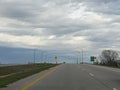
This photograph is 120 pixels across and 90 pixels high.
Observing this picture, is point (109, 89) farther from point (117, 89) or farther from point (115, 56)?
point (115, 56)

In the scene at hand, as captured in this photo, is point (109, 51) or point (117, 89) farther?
point (109, 51)

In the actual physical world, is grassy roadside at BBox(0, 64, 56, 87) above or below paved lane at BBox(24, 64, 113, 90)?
below

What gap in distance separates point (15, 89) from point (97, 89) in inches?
176

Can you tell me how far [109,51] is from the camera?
184 meters

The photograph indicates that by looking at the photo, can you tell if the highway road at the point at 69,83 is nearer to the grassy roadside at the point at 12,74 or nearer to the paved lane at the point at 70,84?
the paved lane at the point at 70,84

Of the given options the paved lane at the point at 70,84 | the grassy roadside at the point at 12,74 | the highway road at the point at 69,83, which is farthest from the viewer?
the grassy roadside at the point at 12,74

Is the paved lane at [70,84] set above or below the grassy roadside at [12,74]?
above

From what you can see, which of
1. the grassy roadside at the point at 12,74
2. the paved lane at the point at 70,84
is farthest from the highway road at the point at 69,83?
the grassy roadside at the point at 12,74

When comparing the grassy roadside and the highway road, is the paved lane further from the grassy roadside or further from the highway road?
the grassy roadside

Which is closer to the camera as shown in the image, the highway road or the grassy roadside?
the highway road

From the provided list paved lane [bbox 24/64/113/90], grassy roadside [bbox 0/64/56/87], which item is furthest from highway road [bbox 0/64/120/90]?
grassy roadside [bbox 0/64/56/87]

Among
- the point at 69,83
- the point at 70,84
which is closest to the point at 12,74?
the point at 69,83

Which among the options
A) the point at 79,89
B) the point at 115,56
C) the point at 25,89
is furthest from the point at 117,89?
the point at 115,56

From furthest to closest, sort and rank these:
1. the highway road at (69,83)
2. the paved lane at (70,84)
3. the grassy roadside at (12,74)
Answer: the grassy roadside at (12,74)
the highway road at (69,83)
the paved lane at (70,84)
